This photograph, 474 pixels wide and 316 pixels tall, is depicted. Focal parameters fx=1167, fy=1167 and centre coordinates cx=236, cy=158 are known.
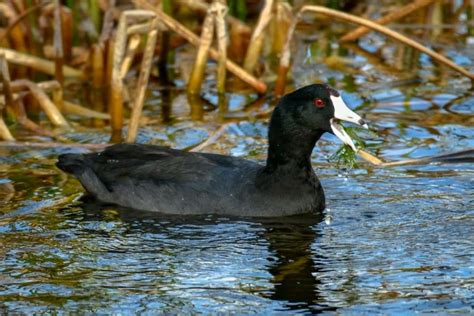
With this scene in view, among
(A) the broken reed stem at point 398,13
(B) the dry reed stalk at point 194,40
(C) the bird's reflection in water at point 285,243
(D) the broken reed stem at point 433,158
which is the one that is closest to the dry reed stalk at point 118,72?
(B) the dry reed stalk at point 194,40

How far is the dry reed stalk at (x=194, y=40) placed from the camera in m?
8.09

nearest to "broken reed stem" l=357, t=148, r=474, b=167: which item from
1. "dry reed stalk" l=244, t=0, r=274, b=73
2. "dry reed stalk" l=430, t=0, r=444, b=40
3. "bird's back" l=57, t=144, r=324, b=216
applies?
"bird's back" l=57, t=144, r=324, b=216

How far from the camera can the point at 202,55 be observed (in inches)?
339

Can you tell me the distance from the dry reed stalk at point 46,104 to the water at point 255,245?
0.60 ft

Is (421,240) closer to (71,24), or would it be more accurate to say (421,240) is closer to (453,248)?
(453,248)

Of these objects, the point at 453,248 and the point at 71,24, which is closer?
the point at 453,248

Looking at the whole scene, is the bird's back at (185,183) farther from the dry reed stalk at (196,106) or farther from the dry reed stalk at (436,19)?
the dry reed stalk at (436,19)

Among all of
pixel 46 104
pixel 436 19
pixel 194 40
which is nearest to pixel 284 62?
pixel 194 40

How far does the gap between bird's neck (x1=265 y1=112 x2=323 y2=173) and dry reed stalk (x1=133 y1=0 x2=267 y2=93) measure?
5.72ft

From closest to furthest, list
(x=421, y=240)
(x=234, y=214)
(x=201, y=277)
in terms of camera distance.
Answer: (x=201, y=277), (x=421, y=240), (x=234, y=214)

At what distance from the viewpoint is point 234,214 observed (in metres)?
6.50

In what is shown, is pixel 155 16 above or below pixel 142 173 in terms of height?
above

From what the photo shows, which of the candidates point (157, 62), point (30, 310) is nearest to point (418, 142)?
point (157, 62)

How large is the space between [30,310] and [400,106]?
4.63 m
